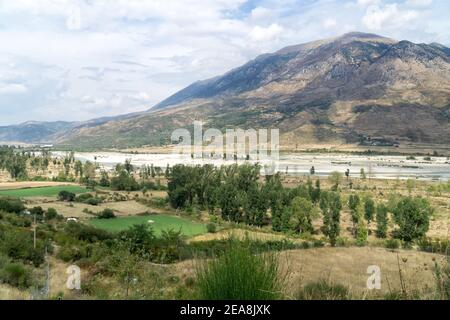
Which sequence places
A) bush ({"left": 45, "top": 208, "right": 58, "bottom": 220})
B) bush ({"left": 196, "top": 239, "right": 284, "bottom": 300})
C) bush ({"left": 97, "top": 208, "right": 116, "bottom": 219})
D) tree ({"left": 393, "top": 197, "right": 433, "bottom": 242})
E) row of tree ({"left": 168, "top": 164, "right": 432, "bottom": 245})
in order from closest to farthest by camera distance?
bush ({"left": 196, "top": 239, "right": 284, "bottom": 300}) → tree ({"left": 393, "top": 197, "right": 433, "bottom": 242}) → row of tree ({"left": 168, "top": 164, "right": 432, "bottom": 245}) → bush ({"left": 45, "top": 208, "right": 58, "bottom": 220}) → bush ({"left": 97, "top": 208, "right": 116, "bottom": 219})

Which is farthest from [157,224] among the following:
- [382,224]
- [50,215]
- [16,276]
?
[16,276]

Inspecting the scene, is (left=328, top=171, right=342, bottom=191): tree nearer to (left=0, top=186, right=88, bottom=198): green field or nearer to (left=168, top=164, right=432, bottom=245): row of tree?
(left=168, top=164, right=432, bottom=245): row of tree

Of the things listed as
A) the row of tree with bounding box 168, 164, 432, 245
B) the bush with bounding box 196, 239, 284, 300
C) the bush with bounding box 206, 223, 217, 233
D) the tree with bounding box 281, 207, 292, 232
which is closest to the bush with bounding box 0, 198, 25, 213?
the bush with bounding box 206, 223, 217, 233

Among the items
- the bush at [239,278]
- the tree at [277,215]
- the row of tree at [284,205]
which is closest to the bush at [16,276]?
the bush at [239,278]

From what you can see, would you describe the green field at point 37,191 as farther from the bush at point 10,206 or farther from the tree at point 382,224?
the tree at point 382,224

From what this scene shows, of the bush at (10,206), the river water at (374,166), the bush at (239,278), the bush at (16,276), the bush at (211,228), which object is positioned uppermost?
the bush at (239,278)
